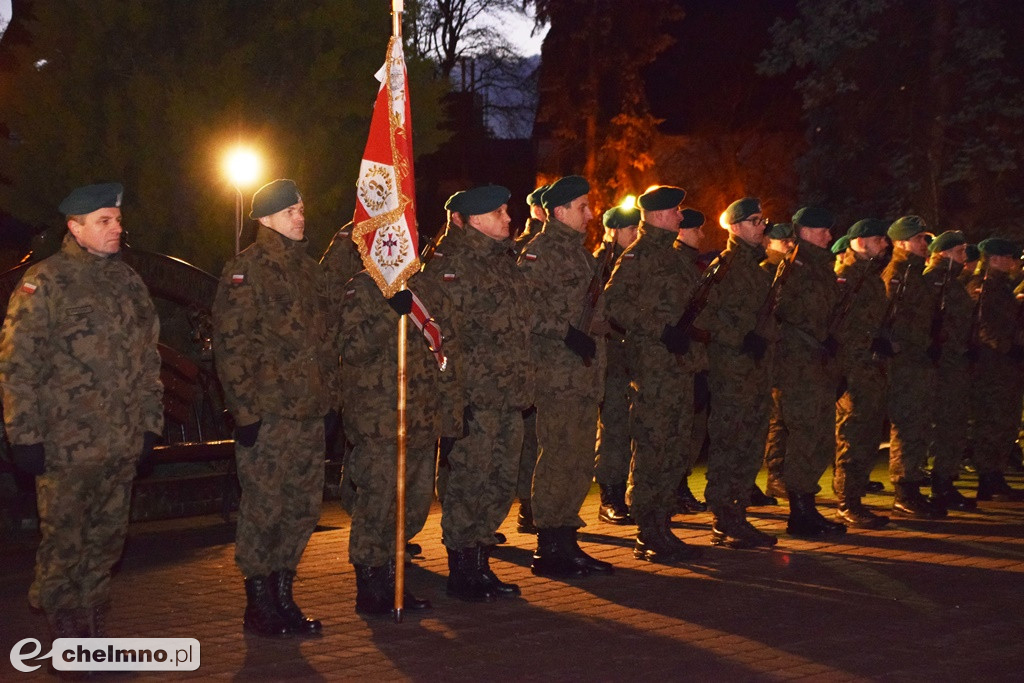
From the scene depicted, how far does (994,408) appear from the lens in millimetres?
13852

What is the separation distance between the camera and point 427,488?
29.1 ft

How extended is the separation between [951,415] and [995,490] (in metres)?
1.13

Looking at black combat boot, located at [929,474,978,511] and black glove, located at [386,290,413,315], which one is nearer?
black glove, located at [386,290,413,315]

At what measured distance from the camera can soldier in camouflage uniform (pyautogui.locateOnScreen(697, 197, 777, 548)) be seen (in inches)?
425

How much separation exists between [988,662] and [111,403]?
444 cm

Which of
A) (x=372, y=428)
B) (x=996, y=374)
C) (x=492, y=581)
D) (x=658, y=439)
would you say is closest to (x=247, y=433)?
(x=372, y=428)

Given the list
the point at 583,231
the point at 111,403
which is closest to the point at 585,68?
the point at 583,231

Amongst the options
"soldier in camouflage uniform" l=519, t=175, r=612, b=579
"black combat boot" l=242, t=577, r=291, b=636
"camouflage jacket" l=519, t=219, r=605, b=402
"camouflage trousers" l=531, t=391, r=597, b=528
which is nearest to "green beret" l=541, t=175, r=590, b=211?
"soldier in camouflage uniform" l=519, t=175, r=612, b=579

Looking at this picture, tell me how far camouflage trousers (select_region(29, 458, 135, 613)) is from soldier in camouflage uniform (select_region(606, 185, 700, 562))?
407cm

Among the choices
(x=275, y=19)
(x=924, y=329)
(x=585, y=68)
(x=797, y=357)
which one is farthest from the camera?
(x=585, y=68)

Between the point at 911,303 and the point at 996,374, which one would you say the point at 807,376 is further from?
the point at 996,374

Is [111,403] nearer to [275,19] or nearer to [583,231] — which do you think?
[583,231]

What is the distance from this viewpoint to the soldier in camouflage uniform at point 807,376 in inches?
441

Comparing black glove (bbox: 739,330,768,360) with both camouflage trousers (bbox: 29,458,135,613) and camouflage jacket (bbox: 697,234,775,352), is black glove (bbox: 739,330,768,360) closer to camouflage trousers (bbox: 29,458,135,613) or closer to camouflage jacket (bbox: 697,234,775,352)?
camouflage jacket (bbox: 697,234,775,352)
